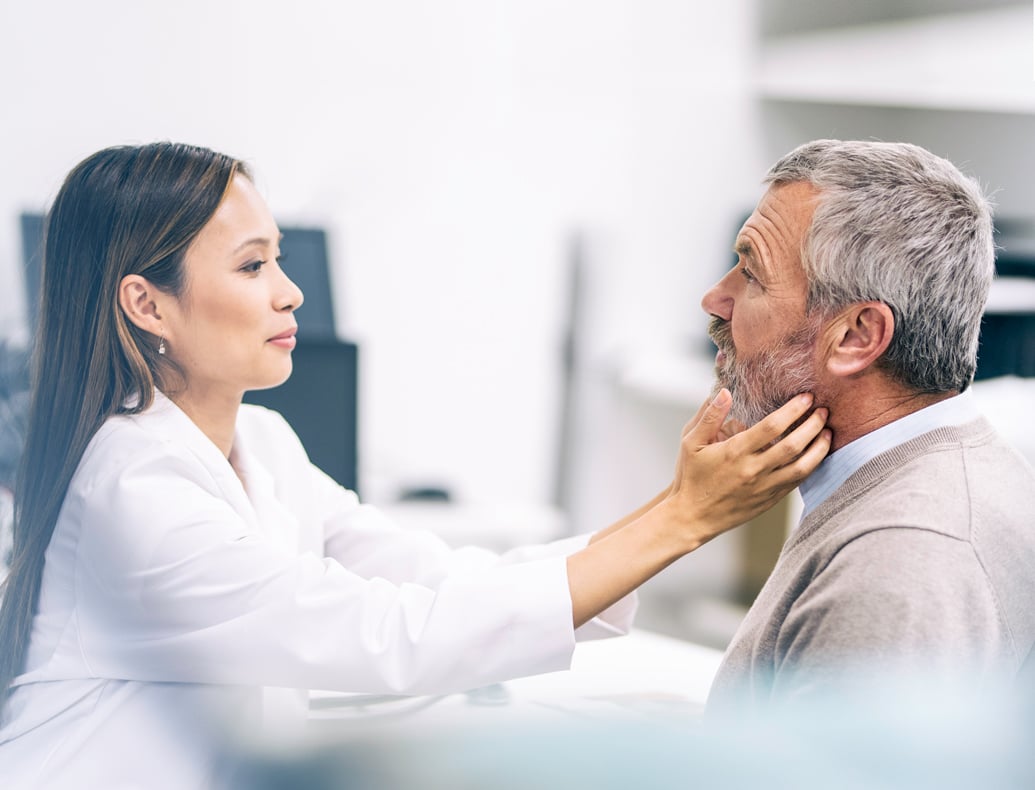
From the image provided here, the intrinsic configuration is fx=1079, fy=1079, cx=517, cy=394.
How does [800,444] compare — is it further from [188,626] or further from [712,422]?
[188,626]

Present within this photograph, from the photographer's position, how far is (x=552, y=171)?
114 inches

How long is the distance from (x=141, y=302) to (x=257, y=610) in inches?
11.0

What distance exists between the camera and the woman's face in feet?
2.98

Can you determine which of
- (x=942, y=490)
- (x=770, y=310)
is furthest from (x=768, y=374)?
(x=942, y=490)

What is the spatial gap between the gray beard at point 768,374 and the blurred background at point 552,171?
102 centimetres

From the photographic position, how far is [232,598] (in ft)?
2.68

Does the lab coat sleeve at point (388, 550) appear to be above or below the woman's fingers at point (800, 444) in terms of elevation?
below

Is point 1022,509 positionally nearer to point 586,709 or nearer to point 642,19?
point 586,709

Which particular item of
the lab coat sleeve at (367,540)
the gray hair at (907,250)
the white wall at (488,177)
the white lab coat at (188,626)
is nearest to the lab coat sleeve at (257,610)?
the white lab coat at (188,626)

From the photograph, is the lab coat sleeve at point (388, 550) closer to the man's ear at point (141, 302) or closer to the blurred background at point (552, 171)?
the man's ear at point (141, 302)

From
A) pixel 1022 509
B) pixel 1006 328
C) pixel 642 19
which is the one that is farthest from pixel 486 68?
pixel 1022 509

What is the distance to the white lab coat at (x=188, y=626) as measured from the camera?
2.68 feet

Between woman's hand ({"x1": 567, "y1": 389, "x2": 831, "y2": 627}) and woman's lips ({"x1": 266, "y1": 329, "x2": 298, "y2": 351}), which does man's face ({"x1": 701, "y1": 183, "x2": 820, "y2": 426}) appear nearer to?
woman's hand ({"x1": 567, "y1": 389, "x2": 831, "y2": 627})

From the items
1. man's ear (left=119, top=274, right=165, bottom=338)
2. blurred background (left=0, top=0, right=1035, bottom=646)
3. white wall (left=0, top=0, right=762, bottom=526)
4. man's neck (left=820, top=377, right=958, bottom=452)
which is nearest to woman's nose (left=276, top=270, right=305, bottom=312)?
man's ear (left=119, top=274, right=165, bottom=338)
